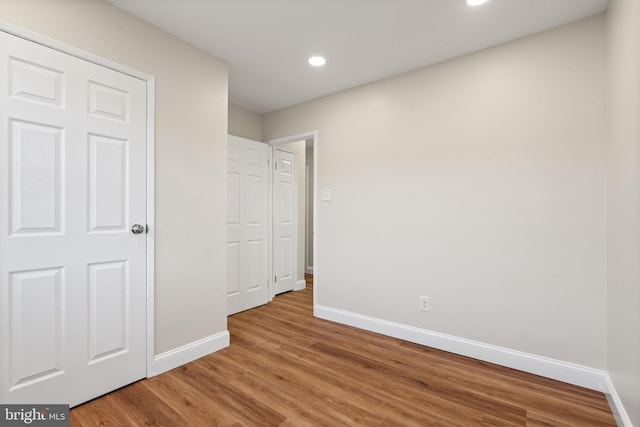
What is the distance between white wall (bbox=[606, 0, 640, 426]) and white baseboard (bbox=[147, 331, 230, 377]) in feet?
8.45

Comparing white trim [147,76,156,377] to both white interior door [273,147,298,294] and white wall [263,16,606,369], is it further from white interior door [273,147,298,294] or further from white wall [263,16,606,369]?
white interior door [273,147,298,294]

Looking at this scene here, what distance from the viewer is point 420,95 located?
105 inches

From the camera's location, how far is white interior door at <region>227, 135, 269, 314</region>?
11.1ft

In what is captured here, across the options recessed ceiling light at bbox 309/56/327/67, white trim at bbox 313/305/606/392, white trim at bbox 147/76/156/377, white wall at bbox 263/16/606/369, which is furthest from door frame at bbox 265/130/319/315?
white trim at bbox 147/76/156/377

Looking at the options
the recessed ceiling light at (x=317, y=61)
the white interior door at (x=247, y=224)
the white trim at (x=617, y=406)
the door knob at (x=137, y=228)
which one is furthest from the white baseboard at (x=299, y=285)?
the white trim at (x=617, y=406)

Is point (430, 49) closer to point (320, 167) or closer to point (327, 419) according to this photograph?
point (320, 167)

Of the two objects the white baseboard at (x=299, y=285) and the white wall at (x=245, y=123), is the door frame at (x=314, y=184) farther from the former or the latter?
the white baseboard at (x=299, y=285)

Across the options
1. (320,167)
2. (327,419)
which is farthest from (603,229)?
(320,167)

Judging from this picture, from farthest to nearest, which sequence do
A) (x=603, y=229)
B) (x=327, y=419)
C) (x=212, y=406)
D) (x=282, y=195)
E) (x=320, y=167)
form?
(x=282, y=195) → (x=320, y=167) → (x=603, y=229) → (x=212, y=406) → (x=327, y=419)

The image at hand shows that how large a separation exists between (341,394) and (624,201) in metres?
1.93

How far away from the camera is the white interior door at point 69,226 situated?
1517 millimetres

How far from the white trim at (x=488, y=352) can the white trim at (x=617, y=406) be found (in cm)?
5

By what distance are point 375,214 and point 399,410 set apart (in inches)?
65.3

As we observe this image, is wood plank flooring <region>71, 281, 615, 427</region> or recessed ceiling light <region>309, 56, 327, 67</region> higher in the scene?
recessed ceiling light <region>309, 56, 327, 67</region>
